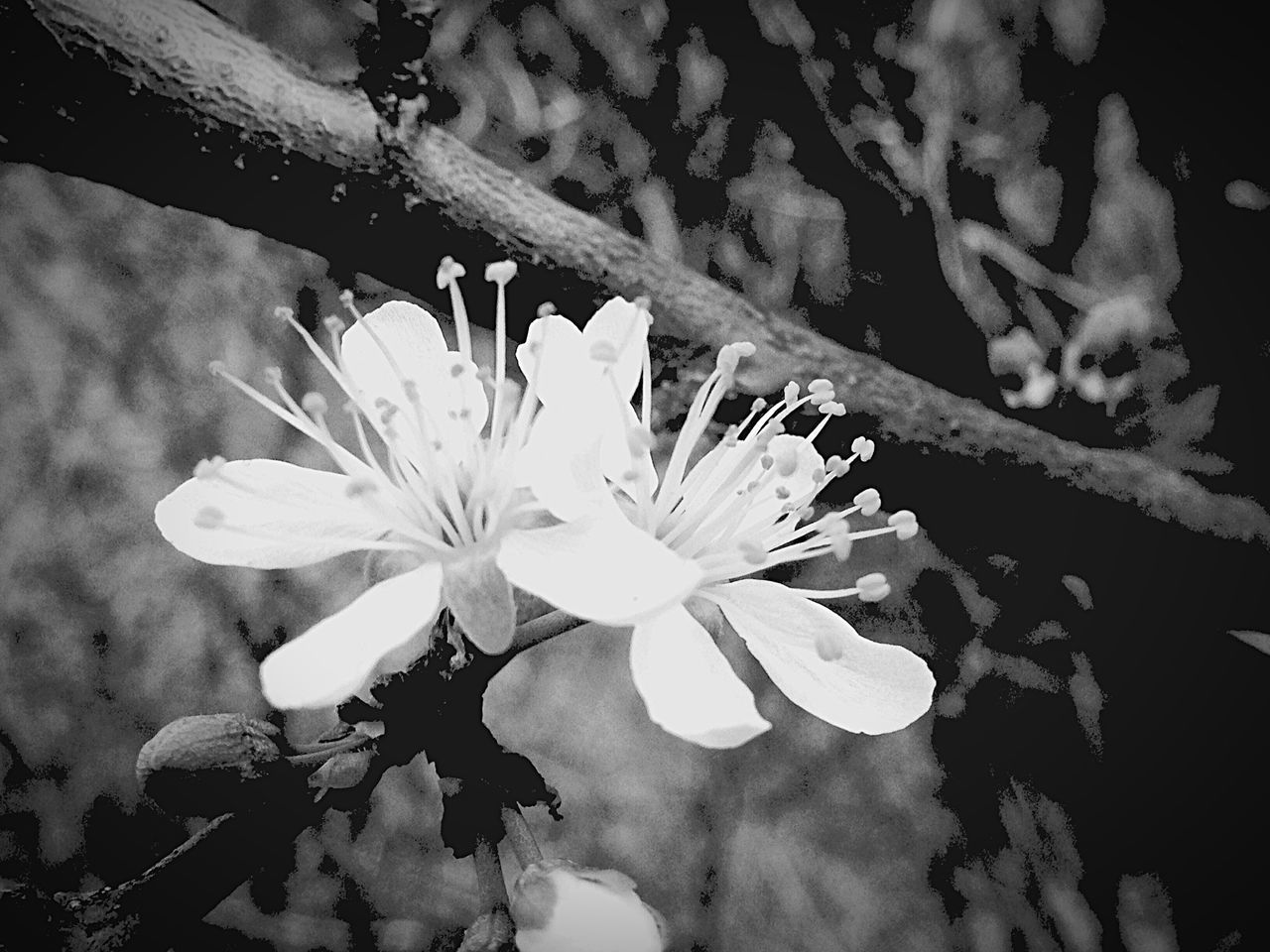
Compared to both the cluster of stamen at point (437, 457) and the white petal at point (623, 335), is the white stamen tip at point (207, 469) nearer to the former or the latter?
the cluster of stamen at point (437, 457)

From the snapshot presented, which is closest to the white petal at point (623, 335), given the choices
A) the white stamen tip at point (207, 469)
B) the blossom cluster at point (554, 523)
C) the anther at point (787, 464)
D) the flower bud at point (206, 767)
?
the blossom cluster at point (554, 523)

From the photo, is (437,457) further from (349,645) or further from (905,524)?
(905,524)

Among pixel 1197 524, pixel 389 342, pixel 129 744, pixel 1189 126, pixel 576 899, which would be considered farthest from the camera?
pixel 1189 126

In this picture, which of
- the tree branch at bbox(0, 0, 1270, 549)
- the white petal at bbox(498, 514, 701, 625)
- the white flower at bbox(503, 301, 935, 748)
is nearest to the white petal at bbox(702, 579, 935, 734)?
the white flower at bbox(503, 301, 935, 748)

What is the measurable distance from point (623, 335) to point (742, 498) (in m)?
0.15

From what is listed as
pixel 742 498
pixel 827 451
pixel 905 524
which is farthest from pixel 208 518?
pixel 827 451

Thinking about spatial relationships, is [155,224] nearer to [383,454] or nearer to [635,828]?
[383,454]

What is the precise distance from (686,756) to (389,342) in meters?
0.65

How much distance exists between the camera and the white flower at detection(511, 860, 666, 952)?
579mm

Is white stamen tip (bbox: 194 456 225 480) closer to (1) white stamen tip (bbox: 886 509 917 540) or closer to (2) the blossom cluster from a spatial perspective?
(2) the blossom cluster

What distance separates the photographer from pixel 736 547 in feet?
2.22

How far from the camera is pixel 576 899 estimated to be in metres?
0.59

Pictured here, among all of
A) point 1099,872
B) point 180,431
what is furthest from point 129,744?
point 1099,872

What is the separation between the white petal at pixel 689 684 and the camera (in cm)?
52
